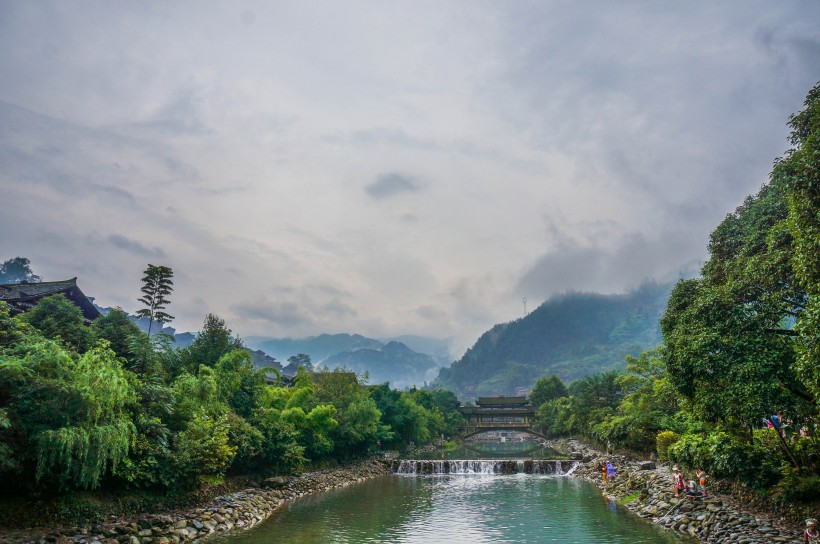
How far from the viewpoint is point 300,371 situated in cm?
4466

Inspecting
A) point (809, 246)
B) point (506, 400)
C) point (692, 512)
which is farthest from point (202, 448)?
point (506, 400)

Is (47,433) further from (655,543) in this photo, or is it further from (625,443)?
(625,443)

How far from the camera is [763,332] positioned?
15773 mm

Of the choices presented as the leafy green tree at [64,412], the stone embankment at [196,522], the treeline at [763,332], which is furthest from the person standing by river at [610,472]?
the leafy green tree at [64,412]

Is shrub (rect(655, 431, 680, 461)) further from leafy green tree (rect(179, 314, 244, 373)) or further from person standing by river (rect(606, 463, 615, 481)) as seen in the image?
leafy green tree (rect(179, 314, 244, 373))

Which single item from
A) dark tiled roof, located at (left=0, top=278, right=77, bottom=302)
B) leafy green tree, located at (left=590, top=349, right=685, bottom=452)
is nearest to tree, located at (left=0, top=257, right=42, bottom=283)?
dark tiled roof, located at (left=0, top=278, right=77, bottom=302)

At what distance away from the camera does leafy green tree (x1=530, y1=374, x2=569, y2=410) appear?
4188 inches

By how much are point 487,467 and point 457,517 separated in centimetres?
2101

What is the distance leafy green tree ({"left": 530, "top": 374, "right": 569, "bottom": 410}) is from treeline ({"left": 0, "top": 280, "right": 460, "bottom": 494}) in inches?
2871

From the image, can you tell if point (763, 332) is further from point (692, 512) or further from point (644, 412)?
point (644, 412)

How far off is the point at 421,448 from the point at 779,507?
57368 millimetres

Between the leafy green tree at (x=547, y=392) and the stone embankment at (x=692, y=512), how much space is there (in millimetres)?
74339

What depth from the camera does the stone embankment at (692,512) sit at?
1617 centimetres

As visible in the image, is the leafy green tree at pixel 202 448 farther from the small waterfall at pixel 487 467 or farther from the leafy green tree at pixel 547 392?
the leafy green tree at pixel 547 392
